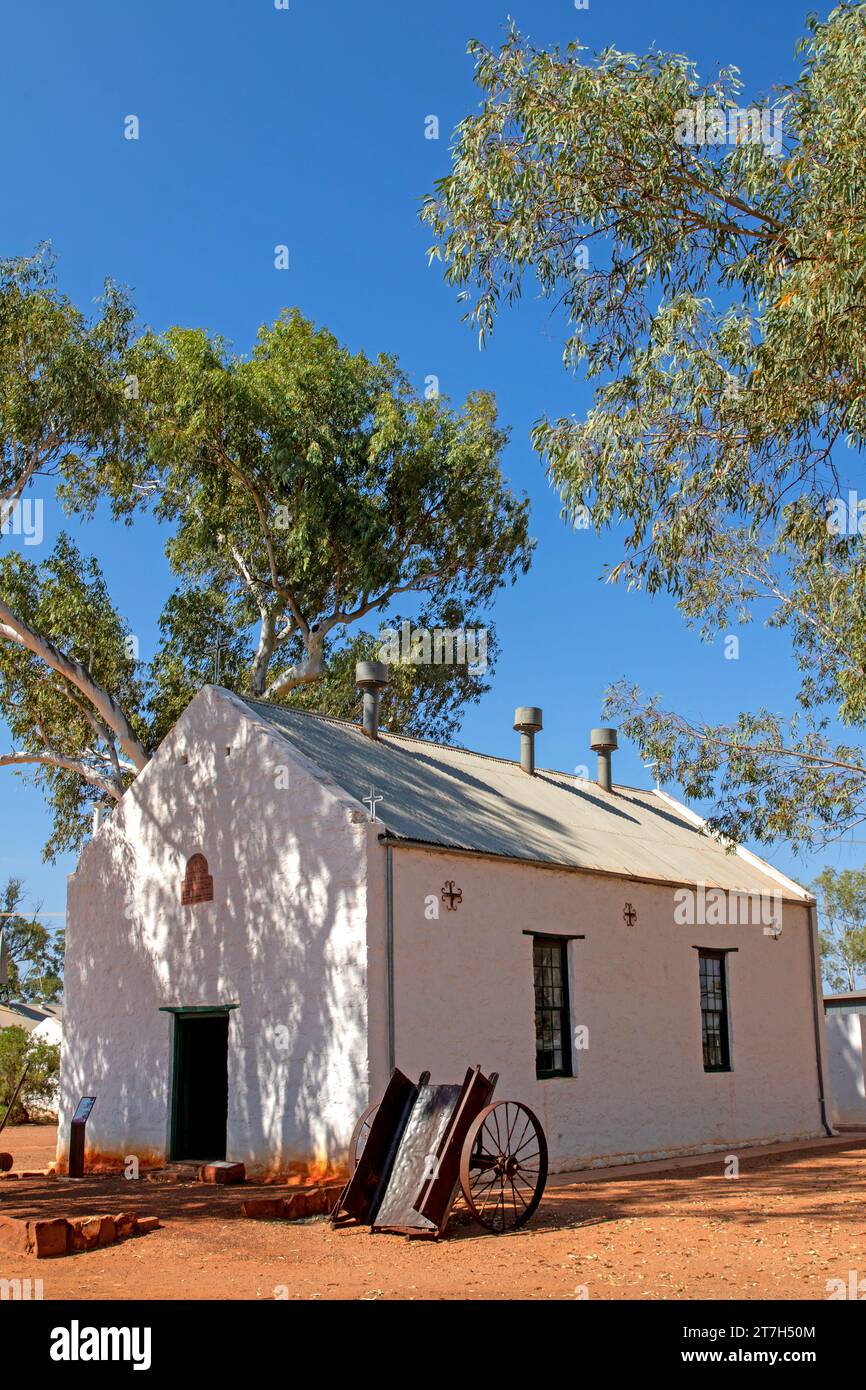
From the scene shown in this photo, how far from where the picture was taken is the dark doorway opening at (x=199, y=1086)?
15398 mm

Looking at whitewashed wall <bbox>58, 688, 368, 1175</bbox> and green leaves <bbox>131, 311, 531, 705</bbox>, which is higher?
green leaves <bbox>131, 311, 531, 705</bbox>

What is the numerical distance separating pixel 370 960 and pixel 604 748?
10.8 m

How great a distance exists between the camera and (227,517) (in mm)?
27656

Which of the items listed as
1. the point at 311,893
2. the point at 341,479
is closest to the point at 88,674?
the point at 341,479

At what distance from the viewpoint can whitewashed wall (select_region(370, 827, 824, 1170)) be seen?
13984 mm

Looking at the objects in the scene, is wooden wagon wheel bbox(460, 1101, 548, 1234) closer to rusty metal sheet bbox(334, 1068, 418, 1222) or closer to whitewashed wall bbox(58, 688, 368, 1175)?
rusty metal sheet bbox(334, 1068, 418, 1222)

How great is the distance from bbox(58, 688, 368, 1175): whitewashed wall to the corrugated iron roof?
0.72 meters

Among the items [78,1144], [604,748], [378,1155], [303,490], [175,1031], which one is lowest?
[78,1144]

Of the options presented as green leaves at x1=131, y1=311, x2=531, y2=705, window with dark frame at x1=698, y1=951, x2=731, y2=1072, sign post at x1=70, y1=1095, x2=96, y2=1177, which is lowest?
sign post at x1=70, y1=1095, x2=96, y2=1177

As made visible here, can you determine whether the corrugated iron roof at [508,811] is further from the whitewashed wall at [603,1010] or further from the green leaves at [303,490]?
the green leaves at [303,490]

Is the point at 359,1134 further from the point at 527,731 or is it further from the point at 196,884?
the point at 527,731

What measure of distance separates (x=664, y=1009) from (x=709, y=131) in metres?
11.4

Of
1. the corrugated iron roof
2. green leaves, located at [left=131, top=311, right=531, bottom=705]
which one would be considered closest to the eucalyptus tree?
green leaves, located at [left=131, top=311, right=531, bottom=705]

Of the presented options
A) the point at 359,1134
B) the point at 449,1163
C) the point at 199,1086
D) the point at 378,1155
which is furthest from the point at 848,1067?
the point at 449,1163
